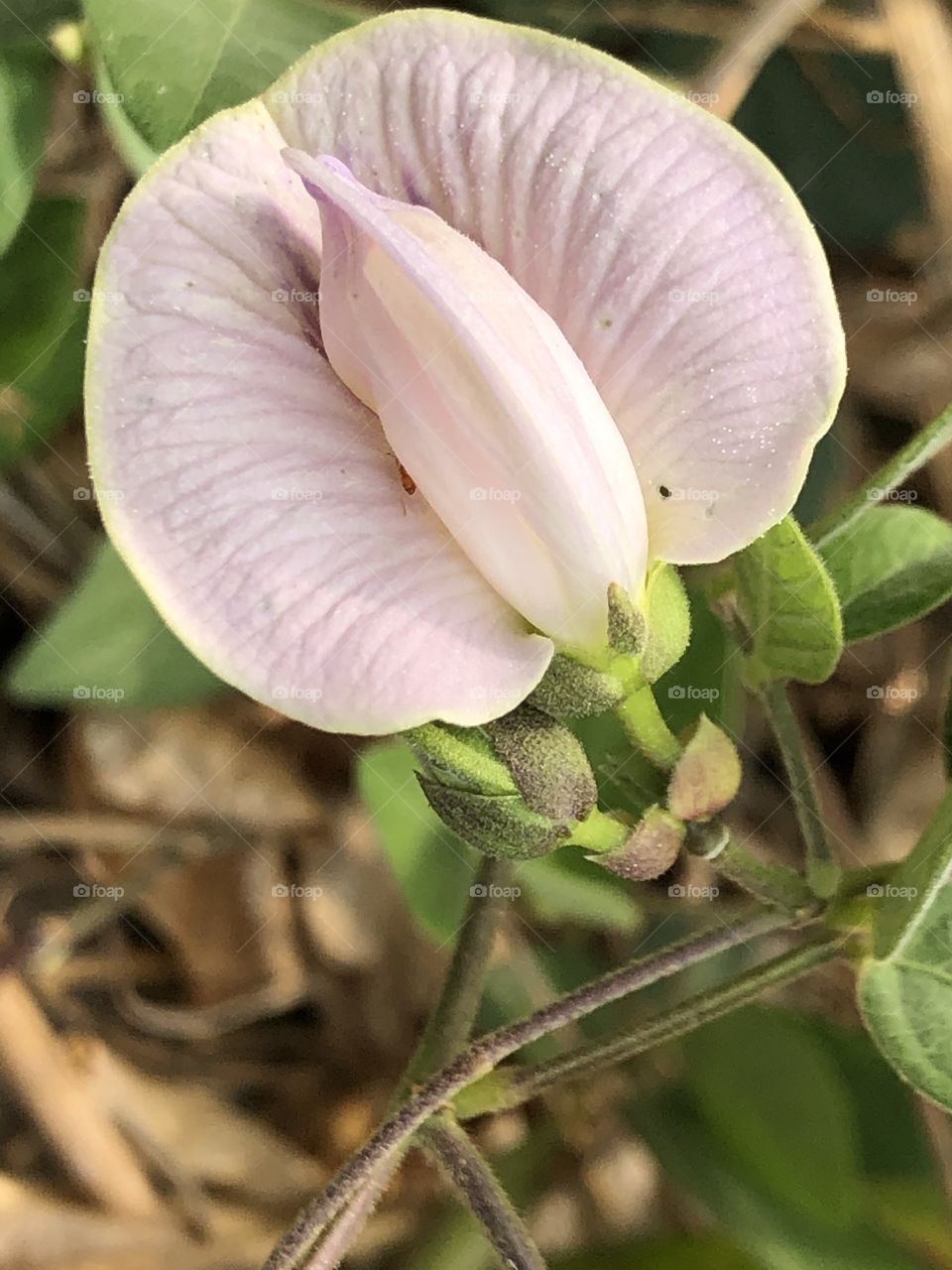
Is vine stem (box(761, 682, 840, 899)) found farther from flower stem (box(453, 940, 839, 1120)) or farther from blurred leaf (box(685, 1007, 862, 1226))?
blurred leaf (box(685, 1007, 862, 1226))

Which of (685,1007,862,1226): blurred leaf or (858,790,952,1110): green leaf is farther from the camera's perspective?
(685,1007,862,1226): blurred leaf

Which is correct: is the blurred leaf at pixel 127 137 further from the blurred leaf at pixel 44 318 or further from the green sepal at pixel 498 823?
the green sepal at pixel 498 823

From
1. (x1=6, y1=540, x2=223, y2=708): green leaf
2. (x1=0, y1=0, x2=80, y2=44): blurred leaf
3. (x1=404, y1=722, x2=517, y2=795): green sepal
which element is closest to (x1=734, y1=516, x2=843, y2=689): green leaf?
(x1=404, y1=722, x2=517, y2=795): green sepal

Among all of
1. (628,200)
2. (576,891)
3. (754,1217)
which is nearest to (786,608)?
(628,200)

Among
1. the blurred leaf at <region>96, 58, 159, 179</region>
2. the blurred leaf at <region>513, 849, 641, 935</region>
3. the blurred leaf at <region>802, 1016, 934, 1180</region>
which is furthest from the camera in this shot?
the blurred leaf at <region>802, 1016, 934, 1180</region>

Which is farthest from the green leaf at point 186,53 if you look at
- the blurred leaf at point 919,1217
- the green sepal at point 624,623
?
the blurred leaf at point 919,1217

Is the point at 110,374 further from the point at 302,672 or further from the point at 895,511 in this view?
the point at 895,511
